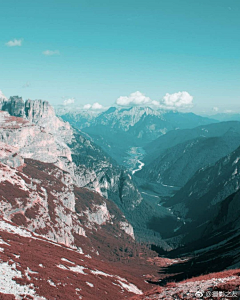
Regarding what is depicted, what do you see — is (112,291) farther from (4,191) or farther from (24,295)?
(4,191)

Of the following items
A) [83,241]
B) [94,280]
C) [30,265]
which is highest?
[30,265]

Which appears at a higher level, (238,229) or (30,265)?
(30,265)

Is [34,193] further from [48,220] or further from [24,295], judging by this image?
[24,295]

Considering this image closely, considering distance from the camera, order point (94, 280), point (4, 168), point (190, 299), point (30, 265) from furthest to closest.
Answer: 1. point (4, 168)
2. point (94, 280)
3. point (30, 265)
4. point (190, 299)

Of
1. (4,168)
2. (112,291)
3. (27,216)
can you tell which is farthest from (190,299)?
(4,168)

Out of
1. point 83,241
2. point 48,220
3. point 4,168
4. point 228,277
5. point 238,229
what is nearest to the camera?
point 228,277

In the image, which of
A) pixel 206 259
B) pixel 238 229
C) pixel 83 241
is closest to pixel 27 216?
pixel 83 241

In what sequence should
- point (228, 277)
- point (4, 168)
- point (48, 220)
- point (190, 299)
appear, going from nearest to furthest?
point (190, 299) < point (228, 277) < point (48, 220) < point (4, 168)

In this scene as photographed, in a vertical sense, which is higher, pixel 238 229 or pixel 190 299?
pixel 190 299

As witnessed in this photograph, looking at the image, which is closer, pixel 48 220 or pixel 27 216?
pixel 27 216
